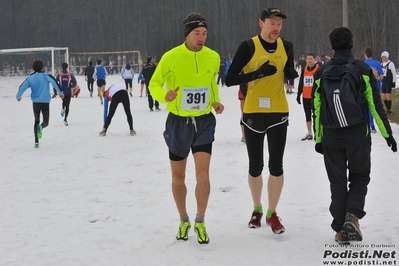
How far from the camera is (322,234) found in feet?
19.2

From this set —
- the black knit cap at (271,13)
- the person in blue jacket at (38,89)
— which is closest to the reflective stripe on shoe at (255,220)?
the black knit cap at (271,13)

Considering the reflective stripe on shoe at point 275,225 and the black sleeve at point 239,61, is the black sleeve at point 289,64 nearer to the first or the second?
the black sleeve at point 239,61

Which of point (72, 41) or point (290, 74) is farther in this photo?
point (72, 41)

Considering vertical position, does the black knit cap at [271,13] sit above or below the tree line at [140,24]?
below

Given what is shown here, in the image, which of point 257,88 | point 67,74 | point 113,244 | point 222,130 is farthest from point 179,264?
point 67,74

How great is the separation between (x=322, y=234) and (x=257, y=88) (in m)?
1.54

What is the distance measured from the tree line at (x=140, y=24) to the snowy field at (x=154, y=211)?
202ft

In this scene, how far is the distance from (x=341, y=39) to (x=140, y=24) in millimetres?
77277

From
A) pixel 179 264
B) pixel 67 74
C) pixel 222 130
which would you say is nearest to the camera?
pixel 179 264

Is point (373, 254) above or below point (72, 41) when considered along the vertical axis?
below

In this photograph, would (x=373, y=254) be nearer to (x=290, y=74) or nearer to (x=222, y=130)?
(x=290, y=74)

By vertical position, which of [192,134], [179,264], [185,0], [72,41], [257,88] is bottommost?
[179,264]

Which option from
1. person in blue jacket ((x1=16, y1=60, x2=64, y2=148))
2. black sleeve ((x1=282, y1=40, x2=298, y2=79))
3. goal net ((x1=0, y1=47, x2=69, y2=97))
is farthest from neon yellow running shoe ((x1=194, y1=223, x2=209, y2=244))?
goal net ((x1=0, y1=47, x2=69, y2=97))

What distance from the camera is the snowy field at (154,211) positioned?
5410mm
